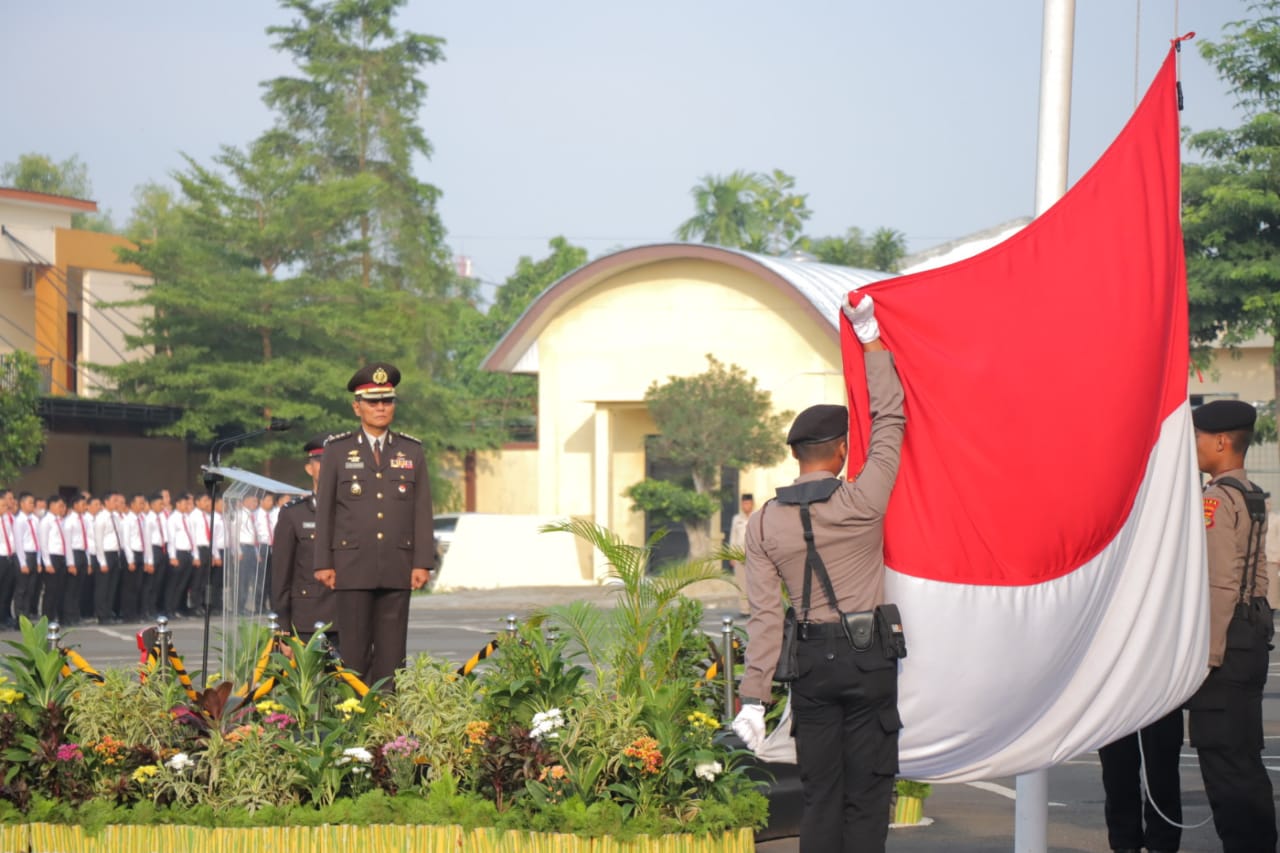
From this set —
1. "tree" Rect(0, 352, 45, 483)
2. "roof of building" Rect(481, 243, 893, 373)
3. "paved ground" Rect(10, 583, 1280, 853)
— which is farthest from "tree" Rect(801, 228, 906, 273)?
"paved ground" Rect(10, 583, 1280, 853)

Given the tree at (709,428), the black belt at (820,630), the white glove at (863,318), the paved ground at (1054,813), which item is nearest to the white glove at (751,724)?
the black belt at (820,630)

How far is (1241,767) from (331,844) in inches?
151

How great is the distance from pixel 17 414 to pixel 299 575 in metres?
21.2

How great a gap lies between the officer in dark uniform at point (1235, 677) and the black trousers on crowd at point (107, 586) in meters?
21.0

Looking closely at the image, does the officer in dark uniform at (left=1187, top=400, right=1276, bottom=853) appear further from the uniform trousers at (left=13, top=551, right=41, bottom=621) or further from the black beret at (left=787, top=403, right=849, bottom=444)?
the uniform trousers at (left=13, top=551, right=41, bottom=621)

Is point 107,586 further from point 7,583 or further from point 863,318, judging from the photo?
point 863,318

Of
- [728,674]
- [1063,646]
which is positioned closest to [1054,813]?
[728,674]

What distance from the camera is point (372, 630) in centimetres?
902

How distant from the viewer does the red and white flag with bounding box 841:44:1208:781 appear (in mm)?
6102

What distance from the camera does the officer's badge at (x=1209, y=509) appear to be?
6953 mm

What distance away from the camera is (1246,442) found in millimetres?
7199

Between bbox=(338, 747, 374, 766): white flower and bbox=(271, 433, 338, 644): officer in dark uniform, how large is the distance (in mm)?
2969

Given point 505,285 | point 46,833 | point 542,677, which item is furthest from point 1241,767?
point 505,285

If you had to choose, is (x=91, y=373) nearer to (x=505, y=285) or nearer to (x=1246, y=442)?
(x=505, y=285)
